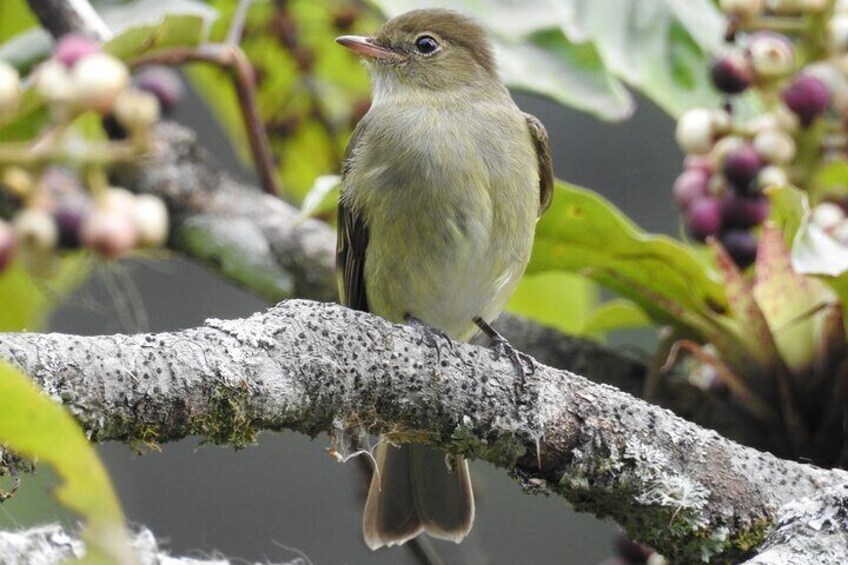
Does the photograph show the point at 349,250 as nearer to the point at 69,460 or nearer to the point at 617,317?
the point at 617,317

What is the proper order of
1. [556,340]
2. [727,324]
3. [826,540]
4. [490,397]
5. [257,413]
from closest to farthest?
1. [257,413]
2. [826,540]
3. [490,397]
4. [727,324]
5. [556,340]

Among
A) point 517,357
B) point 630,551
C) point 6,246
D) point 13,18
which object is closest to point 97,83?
point 6,246

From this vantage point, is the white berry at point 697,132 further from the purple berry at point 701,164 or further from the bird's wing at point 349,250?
the bird's wing at point 349,250

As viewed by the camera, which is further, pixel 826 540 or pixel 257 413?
pixel 826 540

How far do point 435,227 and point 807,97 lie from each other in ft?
2.78

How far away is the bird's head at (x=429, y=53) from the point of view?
3561 millimetres

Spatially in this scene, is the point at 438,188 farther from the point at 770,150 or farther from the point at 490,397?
the point at 490,397

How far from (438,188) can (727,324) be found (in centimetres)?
76

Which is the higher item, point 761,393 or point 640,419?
point 640,419

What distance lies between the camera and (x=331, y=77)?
12.4 feet

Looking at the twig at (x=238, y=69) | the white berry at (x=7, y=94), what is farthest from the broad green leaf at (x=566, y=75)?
the white berry at (x=7, y=94)

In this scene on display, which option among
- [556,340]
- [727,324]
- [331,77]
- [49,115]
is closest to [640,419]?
[727,324]

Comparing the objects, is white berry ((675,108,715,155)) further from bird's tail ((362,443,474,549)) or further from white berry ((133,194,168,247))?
white berry ((133,194,168,247))

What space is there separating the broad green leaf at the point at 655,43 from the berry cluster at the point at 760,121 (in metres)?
0.23
